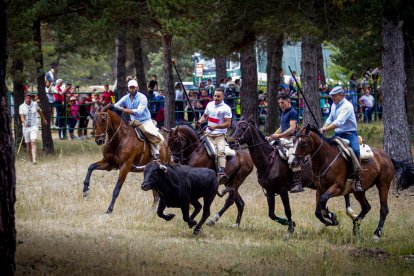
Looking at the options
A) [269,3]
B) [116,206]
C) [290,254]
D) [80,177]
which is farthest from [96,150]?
[290,254]

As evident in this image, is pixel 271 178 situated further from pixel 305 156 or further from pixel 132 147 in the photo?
pixel 132 147

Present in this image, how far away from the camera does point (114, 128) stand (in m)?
20.1

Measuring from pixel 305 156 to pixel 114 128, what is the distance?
5118mm

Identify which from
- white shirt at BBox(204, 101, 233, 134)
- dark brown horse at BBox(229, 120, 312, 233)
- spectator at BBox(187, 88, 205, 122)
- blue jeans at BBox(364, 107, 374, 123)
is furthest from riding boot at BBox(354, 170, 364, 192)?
blue jeans at BBox(364, 107, 374, 123)

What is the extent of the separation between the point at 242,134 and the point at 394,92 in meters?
8.92

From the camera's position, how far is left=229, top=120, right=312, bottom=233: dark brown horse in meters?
17.5

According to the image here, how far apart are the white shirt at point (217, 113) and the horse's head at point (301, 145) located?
2681mm

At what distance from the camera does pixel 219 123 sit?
62.4 ft

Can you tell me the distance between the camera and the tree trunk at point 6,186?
9875 mm

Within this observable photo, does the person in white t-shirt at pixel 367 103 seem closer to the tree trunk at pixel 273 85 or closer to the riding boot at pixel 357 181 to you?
the tree trunk at pixel 273 85

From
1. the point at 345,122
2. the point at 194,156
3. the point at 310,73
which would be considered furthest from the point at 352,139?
the point at 310,73

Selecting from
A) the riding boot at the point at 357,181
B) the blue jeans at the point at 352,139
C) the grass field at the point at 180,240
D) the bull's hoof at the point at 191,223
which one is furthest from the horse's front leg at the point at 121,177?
the riding boot at the point at 357,181

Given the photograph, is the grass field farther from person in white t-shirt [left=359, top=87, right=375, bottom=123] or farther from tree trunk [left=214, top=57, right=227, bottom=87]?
person in white t-shirt [left=359, top=87, right=375, bottom=123]

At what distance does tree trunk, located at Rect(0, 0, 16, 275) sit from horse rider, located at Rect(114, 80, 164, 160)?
32.3 feet
